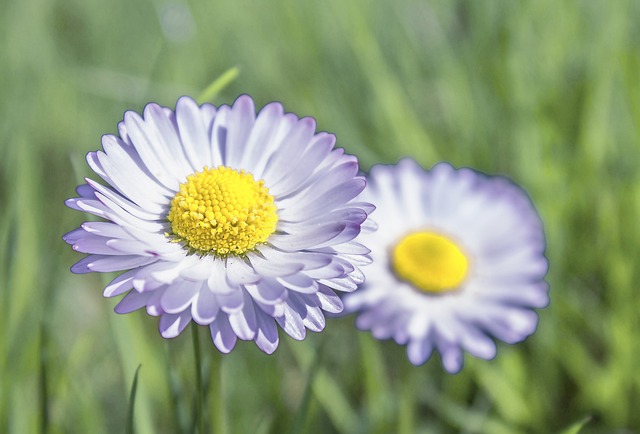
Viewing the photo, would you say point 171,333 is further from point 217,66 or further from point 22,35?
point 22,35

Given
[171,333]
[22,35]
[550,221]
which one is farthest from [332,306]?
[22,35]

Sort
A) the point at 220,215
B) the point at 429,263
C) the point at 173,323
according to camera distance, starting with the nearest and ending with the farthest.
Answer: the point at 173,323
the point at 220,215
the point at 429,263

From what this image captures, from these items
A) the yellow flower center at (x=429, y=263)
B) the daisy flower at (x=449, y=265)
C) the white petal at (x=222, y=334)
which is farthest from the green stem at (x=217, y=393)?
the yellow flower center at (x=429, y=263)

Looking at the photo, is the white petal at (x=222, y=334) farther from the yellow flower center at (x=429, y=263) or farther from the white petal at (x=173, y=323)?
the yellow flower center at (x=429, y=263)

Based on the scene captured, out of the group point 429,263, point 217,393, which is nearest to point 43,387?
point 217,393

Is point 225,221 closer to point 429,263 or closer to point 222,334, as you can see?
point 222,334

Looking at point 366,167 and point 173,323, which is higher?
point 366,167
